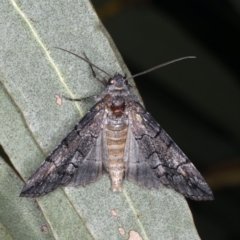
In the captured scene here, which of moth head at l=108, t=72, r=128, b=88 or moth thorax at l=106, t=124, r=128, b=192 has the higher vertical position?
moth head at l=108, t=72, r=128, b=88

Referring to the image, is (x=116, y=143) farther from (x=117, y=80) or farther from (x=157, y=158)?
(x=117, y=80)

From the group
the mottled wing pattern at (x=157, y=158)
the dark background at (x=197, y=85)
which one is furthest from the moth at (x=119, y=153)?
the dark background at (x=197, y=85)

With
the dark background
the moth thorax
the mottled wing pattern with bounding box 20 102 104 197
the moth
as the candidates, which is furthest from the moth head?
the dark background

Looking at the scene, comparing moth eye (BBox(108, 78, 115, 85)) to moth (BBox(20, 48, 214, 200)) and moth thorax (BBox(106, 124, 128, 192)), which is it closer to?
moth (BBox(20, 48, 214, 200))

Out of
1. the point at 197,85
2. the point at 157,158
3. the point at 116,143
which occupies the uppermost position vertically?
the point at 116,143

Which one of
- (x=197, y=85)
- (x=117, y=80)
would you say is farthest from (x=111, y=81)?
(x=197, y=85)

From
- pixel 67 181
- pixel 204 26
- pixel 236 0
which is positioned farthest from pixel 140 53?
pixel 67 181

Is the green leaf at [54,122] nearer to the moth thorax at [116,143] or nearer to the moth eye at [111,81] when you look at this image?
the moth eye at [111,81]

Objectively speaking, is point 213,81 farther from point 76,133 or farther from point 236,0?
point 76,133
